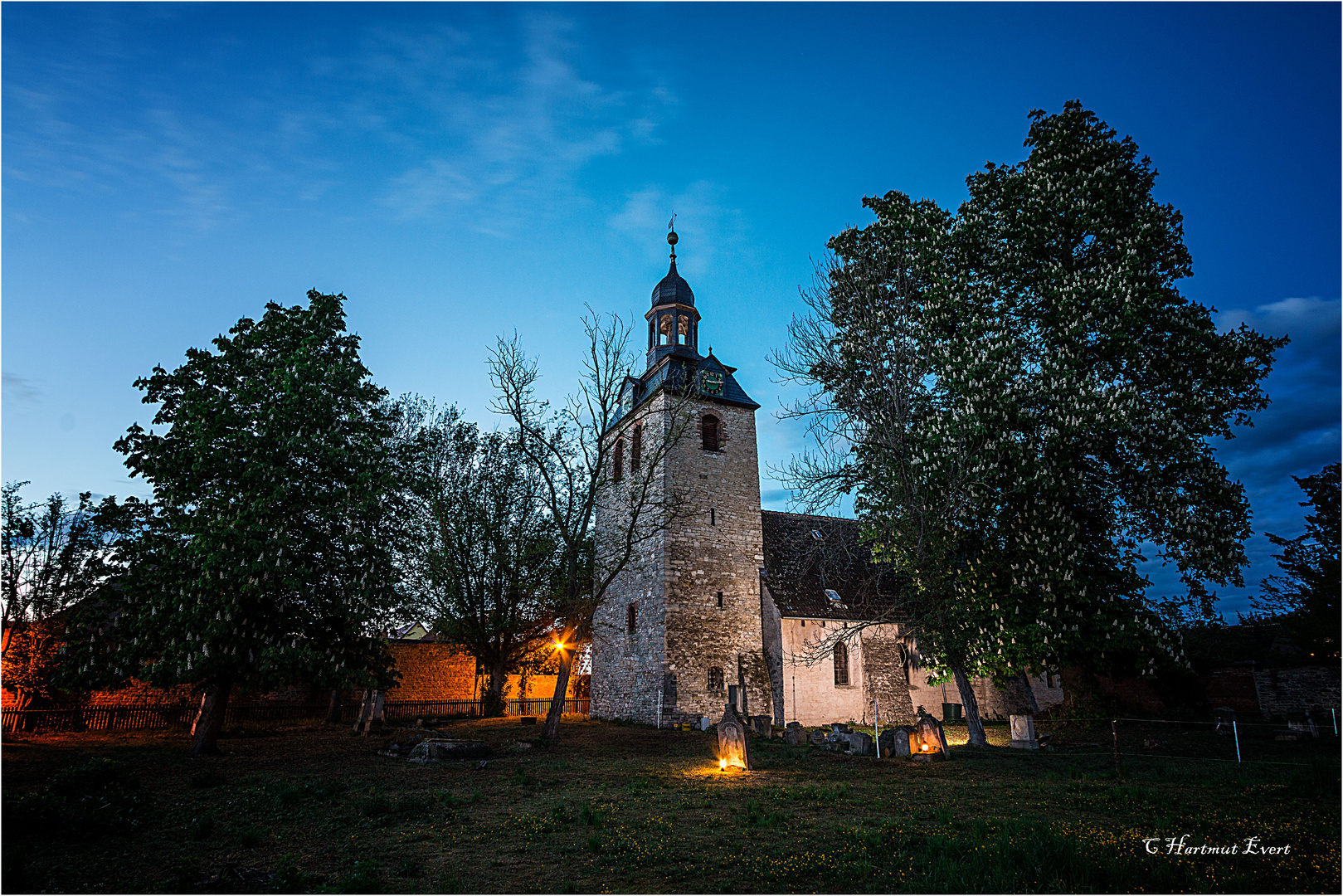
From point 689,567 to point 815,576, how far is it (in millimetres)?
5690

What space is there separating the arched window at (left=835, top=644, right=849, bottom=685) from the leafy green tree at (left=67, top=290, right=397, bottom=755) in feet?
51.7

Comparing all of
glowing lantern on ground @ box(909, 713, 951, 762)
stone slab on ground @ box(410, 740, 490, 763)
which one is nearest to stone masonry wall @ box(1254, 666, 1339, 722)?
glowing lantern on ground @ box(909, 713, 951, 762)

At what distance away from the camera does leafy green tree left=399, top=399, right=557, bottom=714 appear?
20062 millimetres

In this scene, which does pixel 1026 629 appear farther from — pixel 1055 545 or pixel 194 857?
pixel 194 857

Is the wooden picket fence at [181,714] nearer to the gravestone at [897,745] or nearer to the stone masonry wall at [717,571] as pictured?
the stone masonry wall at [717,571]

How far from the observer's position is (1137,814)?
760cm

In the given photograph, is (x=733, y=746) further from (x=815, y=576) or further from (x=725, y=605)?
(x=815, y=576)

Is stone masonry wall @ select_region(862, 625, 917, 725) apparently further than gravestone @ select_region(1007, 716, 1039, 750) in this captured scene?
Yes

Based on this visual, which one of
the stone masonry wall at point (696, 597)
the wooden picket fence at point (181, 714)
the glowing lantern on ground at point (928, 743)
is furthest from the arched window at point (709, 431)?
the glowing lantern on ground at point (928, 743)

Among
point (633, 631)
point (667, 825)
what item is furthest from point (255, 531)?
point (633, 631)

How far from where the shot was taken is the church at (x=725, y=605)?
74.2 feet

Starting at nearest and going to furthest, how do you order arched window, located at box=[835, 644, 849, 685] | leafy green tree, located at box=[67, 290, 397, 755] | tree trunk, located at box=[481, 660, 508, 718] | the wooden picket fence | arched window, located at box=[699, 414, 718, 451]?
1. leafy green tree, located at box=[67, 290, 397, 755]
2. the wooden picket fence
3. tree trunk, located at box=[481, 660, 508, 718]
4. arched window, located at box=[835, 644, 849, 685]
5. arched window, located at box=[699, 414, 718, 451]

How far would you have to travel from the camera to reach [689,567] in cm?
2350

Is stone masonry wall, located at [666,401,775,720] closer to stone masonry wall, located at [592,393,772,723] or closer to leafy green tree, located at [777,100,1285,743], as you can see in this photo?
stone masonry wall, located at [592,393,772,723]
